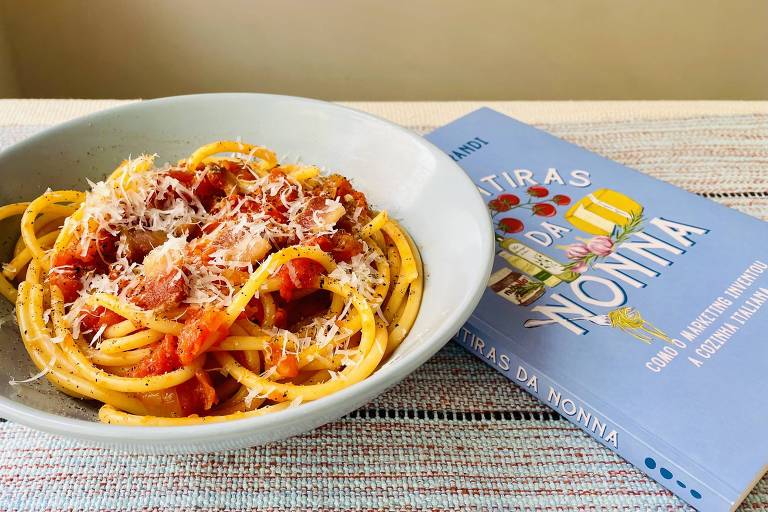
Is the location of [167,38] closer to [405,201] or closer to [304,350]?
[405,201]

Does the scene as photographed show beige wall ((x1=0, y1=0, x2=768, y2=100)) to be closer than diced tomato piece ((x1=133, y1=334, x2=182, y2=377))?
No

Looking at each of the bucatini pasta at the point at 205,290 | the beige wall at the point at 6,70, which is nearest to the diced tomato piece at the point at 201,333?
the bucatini pasta at the point at 205,290

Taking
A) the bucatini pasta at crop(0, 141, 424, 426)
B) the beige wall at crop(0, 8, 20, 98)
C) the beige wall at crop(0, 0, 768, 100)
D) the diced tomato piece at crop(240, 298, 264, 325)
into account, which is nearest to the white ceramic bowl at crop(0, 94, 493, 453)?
the bucatini pasta at crop(0, 141, 424, 426)

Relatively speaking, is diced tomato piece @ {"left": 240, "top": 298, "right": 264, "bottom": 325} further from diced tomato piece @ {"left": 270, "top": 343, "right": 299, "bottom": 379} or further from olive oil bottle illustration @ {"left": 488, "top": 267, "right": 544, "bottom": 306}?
olive oil bottle illustration @ {"left": 488, "top": 267, "right": 544, "bottom": 306}

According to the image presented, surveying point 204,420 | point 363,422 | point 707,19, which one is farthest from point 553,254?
point 707,19

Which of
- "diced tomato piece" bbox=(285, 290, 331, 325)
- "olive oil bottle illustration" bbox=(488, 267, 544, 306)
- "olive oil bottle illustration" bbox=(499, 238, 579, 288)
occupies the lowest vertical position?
"diced tomato piece" bbox=(285, 290, 331, 325)

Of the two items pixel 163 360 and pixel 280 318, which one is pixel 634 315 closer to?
pixel 280 318
